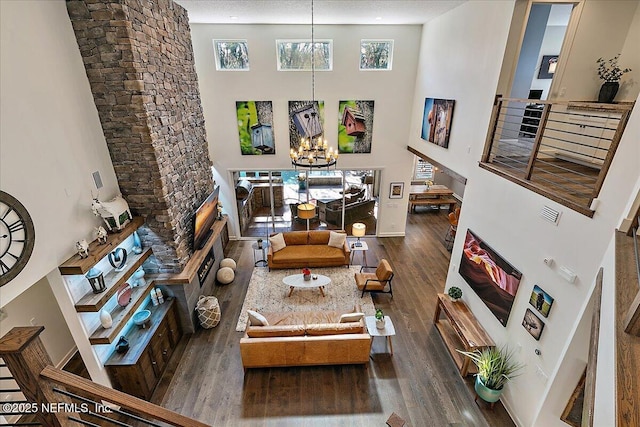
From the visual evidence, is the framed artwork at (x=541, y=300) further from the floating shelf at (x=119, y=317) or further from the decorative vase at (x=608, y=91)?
the floating shelf at (x=119, y=317)

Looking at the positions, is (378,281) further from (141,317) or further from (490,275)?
(141,317)

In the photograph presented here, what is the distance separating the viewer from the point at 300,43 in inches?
289

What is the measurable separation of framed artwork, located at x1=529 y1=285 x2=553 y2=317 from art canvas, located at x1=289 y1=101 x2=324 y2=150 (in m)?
6.06

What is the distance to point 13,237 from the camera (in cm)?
280

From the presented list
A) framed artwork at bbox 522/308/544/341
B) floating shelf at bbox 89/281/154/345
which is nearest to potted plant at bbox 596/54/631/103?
framed artwork at bbox 522/308/544/341

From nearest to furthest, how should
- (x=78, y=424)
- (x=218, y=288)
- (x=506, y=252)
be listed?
(x=78, y=424) < (x=506, y=252) < (x=218, y=288)

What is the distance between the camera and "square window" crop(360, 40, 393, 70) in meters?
7.45

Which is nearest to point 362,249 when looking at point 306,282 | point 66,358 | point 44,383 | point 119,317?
point 306,282

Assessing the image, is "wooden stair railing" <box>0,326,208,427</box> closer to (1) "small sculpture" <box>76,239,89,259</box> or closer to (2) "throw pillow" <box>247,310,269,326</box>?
(1) "small sculpture" <box>76,239,89,259</box>

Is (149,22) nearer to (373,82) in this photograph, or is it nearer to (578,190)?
(373,82)

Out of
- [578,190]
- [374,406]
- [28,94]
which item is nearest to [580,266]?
[578,190]

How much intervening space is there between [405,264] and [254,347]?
478 cm

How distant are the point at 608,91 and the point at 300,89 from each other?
6004mm

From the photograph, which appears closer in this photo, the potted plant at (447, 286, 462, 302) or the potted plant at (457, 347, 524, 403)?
the potted plant at (457, 347, 524, 403)
